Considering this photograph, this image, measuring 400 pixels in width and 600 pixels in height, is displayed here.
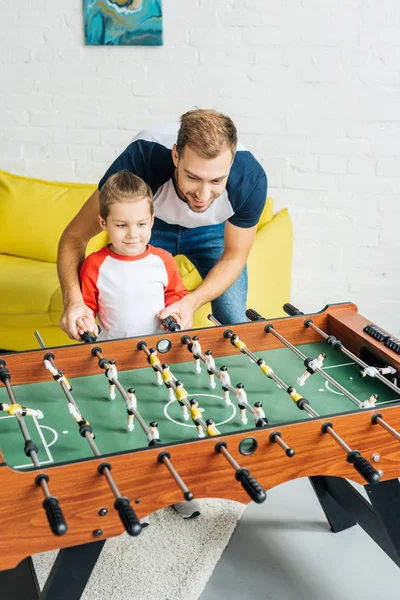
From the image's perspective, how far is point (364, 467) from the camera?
1619 millimetres

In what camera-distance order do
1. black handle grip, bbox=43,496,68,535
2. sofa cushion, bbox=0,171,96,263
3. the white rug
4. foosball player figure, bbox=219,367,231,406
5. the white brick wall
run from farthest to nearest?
sofa cushion, bbox=0,171,96,263 → the white brick wall → the white rug → foosball player figure, bbox=219,367,231,406 → black handle grip, bbox=43,496,68,535

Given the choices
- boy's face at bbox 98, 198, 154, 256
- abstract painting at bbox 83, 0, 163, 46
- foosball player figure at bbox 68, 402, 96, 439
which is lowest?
foosball player figure at bbox 68, 402, 96, 439

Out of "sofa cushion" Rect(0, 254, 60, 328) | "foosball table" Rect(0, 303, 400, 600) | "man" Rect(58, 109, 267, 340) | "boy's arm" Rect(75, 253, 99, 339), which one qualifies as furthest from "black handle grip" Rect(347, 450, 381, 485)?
"sofa cushion" Rect(0, 254, 60, 328)

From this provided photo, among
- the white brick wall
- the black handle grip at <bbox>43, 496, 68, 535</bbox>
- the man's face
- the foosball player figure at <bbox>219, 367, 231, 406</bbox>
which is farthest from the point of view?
the white brick wall

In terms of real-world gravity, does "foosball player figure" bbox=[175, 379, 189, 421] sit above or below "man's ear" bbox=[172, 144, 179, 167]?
below

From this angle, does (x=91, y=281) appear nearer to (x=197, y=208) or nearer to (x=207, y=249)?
(x=197, y=208)

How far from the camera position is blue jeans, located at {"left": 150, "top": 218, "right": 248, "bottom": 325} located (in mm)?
3012

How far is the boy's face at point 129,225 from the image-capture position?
2.42 metres

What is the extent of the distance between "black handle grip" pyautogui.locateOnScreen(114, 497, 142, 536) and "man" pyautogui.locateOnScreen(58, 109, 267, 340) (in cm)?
91

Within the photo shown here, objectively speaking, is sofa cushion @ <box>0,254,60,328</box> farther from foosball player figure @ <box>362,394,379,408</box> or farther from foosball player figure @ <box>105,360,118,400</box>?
foosball player figure @ <box>362,394,379,408</box>

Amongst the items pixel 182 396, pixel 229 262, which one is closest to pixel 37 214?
pixel 229 262

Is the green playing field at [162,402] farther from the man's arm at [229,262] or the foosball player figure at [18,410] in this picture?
the man's arm at [229,262]

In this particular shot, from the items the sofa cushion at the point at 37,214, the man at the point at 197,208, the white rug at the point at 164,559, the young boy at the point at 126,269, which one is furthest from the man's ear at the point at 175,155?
the sofa cushion at the point at 37,214

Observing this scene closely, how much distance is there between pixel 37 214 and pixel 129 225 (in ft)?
5.53
